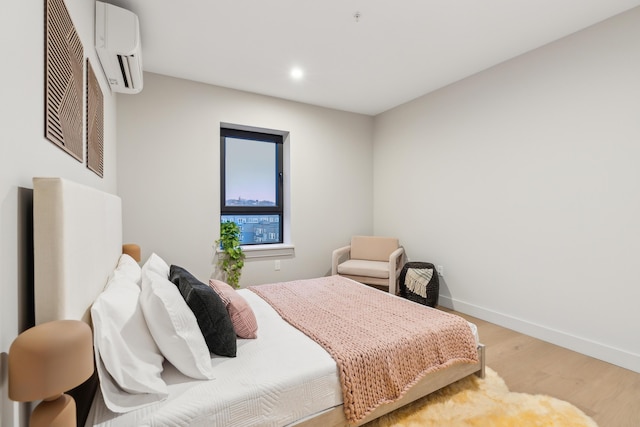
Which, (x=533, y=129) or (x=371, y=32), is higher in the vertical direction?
(x=371, y=32)

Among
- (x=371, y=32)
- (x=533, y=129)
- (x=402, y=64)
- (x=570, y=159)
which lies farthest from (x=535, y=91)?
(x=371, y=32)

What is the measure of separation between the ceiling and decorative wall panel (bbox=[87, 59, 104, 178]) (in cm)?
66

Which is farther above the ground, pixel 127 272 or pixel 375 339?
pixel 127 272

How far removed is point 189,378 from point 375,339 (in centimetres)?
A: 93

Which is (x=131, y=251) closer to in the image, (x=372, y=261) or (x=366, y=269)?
(x=366, y=269)

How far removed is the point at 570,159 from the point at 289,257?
295cm

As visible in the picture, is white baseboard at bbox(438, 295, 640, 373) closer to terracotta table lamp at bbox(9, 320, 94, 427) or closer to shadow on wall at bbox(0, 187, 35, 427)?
terracotta table lamp at bbox(9, 320, 94, 427)

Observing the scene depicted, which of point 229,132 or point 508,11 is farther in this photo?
point 229,132

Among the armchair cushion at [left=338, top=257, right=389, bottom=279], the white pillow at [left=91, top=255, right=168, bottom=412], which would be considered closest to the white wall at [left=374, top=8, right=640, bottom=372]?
the armchair cushion at [left=338, top=257, right=389, bottom=279]

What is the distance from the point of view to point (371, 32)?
95.6 inches

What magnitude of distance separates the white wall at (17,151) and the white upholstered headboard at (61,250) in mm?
53

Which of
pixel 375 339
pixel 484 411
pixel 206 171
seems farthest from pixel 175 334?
pixel 206 171

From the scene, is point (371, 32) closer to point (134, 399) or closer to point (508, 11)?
point (508, 11)

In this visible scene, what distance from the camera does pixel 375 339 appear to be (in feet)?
5.45
